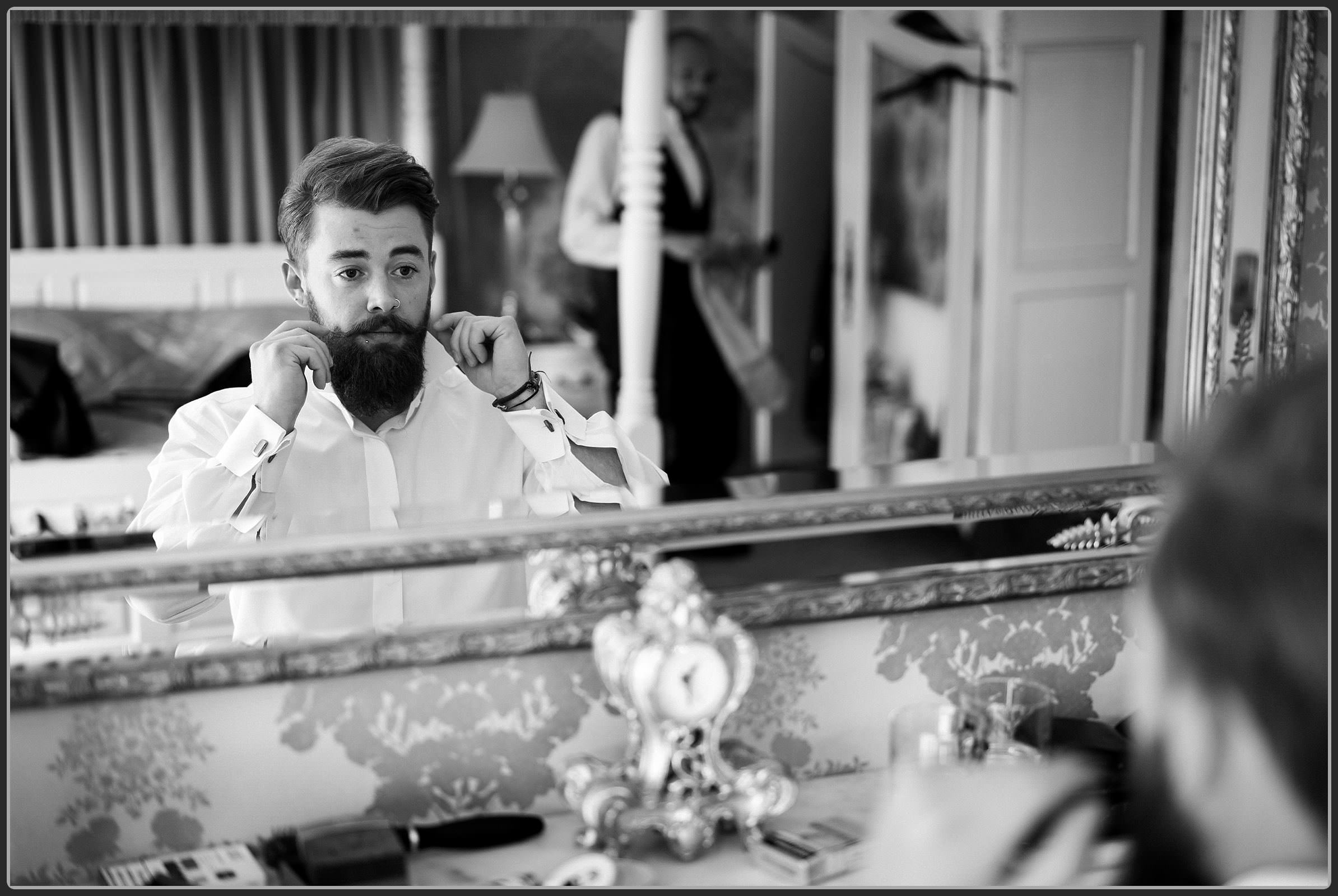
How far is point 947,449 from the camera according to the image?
48.5 inches

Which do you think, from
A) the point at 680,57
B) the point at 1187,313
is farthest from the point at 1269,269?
the point at 680,57

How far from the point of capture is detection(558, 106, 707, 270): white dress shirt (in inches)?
46.8

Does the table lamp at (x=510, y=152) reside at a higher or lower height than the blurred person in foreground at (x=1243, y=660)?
higher

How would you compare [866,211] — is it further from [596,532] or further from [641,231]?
[596,532]

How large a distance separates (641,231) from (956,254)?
288 mm

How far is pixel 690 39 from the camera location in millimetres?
1190

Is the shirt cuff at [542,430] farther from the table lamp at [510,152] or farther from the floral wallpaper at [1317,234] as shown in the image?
the floral wallpaper at [1317,234]

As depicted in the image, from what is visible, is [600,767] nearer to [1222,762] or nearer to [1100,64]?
[1222,762]

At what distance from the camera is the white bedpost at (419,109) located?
1070mm

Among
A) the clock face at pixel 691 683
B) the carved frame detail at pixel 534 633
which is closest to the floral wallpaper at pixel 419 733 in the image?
the carved frame detail at pixel 534 633

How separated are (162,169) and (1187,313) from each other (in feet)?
2.93

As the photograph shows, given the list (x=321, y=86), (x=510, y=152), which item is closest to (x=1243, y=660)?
(x=321, y=86)

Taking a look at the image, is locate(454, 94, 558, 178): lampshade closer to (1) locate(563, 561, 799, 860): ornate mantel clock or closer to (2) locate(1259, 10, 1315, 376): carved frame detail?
(1) locate(563, 561, 799, 860): ornate mantel clock

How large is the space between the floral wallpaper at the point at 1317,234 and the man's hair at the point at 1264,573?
0.72 metres
